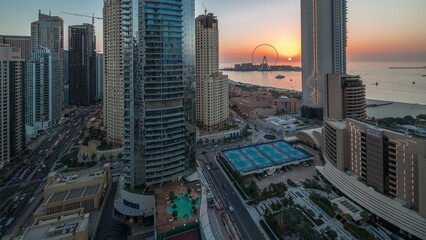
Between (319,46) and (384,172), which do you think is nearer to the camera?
(384,172)

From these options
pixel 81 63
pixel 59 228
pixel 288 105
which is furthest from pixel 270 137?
pixel 81 63

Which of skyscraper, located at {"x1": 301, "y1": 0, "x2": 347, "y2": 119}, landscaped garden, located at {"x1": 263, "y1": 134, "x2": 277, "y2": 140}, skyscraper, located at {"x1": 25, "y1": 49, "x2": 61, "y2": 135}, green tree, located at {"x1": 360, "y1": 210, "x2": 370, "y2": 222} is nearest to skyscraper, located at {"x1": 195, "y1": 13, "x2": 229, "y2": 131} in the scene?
landscaped garden, located at {"x1": 263, "y1": 134, "x2": 277, "y2": 140}

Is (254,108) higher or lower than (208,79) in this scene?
lower

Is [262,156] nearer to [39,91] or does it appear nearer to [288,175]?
[288,175]

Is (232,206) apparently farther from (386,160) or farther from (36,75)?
(36,75)

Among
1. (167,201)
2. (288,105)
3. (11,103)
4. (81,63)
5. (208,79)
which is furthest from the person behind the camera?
(81,63)

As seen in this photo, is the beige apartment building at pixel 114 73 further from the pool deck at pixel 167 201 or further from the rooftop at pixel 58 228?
the rooftop at pixel 58 228
